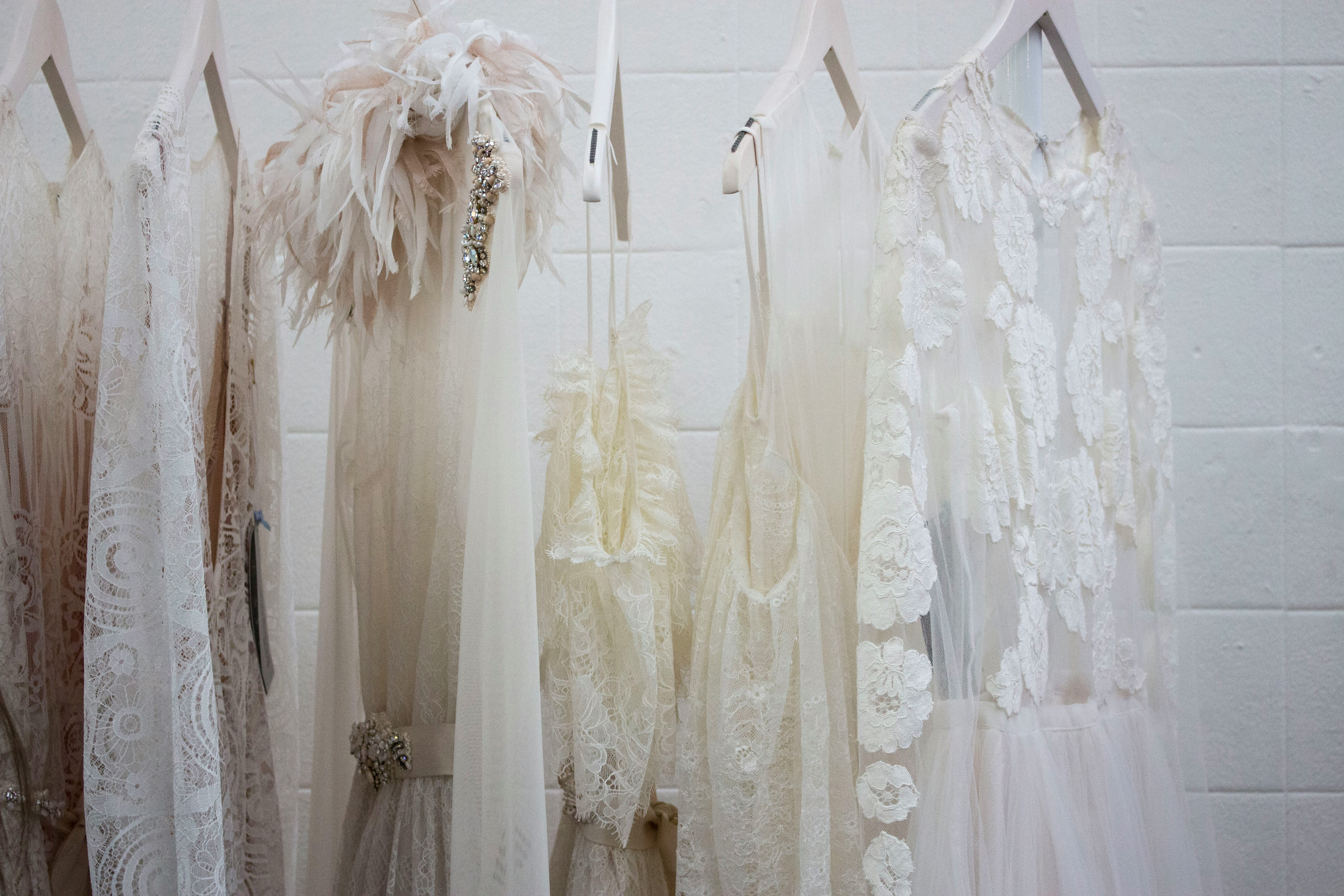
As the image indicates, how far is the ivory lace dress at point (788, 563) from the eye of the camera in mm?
951

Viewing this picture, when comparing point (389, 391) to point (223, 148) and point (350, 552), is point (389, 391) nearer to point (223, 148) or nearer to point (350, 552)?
point (350, 552)

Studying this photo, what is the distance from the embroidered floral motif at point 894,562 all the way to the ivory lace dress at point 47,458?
81cm

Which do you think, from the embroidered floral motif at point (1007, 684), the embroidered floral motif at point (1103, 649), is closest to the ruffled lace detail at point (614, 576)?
the embroidered floral motif at point (1007, 684)

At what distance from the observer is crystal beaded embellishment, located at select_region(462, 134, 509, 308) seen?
929 mm

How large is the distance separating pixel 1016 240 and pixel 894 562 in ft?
1.33

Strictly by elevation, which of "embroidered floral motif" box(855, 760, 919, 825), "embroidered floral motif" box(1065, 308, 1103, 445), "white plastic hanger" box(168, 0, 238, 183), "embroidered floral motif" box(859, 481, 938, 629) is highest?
"white plastic hanger" box(168, 0, 238, 183)

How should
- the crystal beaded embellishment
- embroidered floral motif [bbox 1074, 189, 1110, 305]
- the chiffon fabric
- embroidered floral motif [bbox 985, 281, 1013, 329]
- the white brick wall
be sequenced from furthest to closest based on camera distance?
the white brick wall → embroidered floral motif [bbox 1074, 189, 1110, 305] → embroidered floral motif [bbox 985, 281, 1013, 329] → the crystal beaded embellishment → the chiffon fabric

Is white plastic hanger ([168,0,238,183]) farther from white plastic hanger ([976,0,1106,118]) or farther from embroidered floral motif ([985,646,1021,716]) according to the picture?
embroidered floral motif ([985,646,1021,716])

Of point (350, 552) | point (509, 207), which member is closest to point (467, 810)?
point (350, 552)

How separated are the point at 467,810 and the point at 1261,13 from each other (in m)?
1.74

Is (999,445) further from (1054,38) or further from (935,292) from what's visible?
(1054,38)

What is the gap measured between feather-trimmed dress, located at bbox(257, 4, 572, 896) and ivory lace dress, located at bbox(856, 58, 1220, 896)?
13.2 inches

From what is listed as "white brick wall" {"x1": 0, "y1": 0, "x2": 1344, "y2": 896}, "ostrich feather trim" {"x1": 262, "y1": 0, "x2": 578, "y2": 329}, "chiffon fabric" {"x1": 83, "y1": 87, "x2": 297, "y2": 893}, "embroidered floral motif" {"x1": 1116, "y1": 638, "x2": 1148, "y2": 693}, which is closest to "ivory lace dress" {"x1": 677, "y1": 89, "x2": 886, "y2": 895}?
"ostrich feather trim" {"x1": 262, "y1": 0, "x2": 578, "y2": 329}

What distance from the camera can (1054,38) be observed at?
117 centimetres
